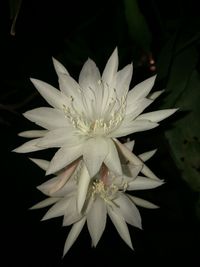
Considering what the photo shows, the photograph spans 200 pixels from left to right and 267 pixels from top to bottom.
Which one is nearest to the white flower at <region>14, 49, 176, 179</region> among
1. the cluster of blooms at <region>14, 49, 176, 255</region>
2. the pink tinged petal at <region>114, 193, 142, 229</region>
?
the cluster of blooms at <region>14, 49, 176, 255</region>

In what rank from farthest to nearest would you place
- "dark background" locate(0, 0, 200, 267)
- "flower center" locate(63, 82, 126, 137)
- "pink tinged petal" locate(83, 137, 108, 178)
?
"dark background" locate(0, 0, 200, 267) → "flower center" locate(63, 82, 126, 137) → "pink tinged petal" locate(83, 137, 108, 178)

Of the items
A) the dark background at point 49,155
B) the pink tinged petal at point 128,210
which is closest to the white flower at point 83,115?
the pink tinged petal at point 128,210

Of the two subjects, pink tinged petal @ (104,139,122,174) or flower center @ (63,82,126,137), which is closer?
pink tinged petal @ (104,139,122,174)

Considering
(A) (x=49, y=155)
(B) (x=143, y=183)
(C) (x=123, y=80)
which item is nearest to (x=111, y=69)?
(C) (x=123, y=80)

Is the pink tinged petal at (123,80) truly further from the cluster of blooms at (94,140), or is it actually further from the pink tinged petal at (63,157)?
the pink tinged petal at (63,157)

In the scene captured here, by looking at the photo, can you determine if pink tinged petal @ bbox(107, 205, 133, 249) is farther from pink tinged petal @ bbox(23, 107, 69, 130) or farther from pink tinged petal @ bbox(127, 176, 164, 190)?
pink tinged petal @ bbox(23, 107, 69, 130)

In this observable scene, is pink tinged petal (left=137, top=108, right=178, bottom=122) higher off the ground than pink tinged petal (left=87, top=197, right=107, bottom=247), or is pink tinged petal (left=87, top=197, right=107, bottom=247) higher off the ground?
pink tinged petal (left=137, top=108, right=178, bottom=122)
